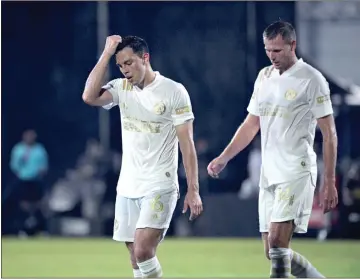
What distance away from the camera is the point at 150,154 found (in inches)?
344

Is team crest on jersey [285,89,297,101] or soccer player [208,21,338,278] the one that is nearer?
soccer player [208,21,338,278]

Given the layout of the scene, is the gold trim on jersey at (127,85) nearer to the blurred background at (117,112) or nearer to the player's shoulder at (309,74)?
the player's shoulder at (309,74)

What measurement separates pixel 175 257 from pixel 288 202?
235 inches

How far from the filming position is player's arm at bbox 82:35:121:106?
8.69m

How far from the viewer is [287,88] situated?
8750mm

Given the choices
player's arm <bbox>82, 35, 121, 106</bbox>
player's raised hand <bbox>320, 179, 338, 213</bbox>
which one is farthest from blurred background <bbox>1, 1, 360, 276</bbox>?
player's raised hand <bbox>320, 179, 338, 213</bbox>

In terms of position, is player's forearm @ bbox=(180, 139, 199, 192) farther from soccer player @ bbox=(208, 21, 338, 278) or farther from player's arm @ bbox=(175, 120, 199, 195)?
soccer player @ bbox=(208, 21, 338, 278)

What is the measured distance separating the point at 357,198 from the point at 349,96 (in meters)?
1.51

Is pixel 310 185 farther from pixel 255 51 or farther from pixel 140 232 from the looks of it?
pixel 255 51

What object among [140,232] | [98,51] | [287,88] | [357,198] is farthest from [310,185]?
[98,51]

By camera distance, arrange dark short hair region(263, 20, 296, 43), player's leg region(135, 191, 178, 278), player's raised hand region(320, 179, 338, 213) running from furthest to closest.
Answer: dark short hair region(263, 20, 296, 43)
player's leg region(135, 191, 178, 278)
player's raised hand region(320, 179, 338, 213)

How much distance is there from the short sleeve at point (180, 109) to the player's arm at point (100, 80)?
58 cm

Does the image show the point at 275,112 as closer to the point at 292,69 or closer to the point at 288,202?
the point at 292,69

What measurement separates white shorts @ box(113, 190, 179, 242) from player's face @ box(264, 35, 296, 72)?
4.28 feet
